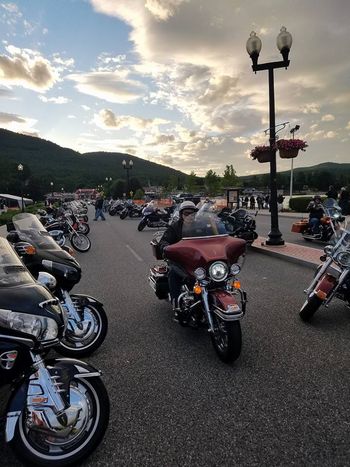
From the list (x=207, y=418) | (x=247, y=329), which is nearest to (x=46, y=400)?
(x=207, y=418)

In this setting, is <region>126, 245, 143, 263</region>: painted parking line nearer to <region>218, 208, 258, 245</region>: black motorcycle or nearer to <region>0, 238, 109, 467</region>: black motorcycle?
<region>218, 208, 258, 245</region>: black motorcycle

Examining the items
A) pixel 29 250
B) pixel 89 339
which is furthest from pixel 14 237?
pixel 89 339

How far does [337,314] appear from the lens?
536 cm

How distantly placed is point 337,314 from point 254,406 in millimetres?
2835

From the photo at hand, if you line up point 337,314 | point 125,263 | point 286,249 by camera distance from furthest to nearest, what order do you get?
point 286,249 → point 125,263 → point 337,314

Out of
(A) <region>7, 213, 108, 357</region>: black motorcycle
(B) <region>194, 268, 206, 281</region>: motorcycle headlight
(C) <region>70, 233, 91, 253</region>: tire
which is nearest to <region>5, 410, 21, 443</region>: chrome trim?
(A) <region>7, 213, 108, 357</region>: black motorcycle

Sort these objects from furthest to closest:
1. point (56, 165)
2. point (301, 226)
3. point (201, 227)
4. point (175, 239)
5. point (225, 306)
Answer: point (56, 165)
point (301, 226)
point (175, 239)
point (201, 227)
point (225, 306)

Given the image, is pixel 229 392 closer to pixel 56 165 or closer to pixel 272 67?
pixel 272 67

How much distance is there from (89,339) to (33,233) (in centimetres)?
156

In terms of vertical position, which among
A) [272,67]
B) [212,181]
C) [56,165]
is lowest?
[212,181]

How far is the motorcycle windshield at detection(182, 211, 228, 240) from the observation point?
177 inches

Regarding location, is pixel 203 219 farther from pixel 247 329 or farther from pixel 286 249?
pixel 286 249

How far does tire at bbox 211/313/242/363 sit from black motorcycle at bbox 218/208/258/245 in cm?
718

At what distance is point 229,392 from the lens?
3.33 meters
